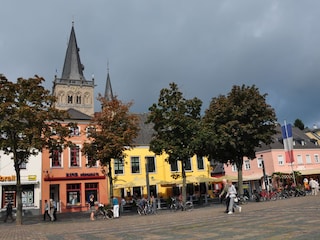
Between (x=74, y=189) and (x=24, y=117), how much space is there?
1584cm

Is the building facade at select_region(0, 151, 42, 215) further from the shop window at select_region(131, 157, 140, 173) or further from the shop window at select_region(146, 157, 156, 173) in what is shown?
the shop window at select_region(146, 157, 156, 173)

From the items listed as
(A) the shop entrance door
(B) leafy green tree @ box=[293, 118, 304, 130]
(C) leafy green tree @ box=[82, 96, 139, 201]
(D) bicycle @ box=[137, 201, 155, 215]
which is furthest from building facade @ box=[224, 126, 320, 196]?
(B) leafy green tree @ box=[293, 118, 304, 130]

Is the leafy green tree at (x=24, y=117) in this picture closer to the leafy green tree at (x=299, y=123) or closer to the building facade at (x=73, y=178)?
the building facade at (x=73, y=178)

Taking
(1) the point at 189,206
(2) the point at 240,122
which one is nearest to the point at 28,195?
(1) the point at 189,206

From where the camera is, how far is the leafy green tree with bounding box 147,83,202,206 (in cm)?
2381

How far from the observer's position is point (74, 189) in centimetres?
3344

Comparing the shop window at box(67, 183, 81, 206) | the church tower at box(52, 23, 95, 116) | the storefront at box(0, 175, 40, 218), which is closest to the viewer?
the storefront at box(0, 175, 40, 218)

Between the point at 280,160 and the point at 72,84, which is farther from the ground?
the point at 72,84

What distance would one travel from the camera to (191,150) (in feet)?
78.1

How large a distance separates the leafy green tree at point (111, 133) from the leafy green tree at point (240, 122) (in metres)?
6.33

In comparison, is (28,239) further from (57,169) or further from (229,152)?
(57,169)

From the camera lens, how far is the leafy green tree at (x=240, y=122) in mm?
26484

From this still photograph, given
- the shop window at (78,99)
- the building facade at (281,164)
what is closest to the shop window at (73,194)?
the building facade at (281,164)

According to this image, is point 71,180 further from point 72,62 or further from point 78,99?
point 72,62
